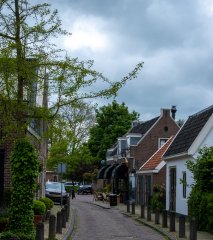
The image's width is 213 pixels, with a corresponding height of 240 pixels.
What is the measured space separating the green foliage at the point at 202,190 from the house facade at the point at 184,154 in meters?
1.40

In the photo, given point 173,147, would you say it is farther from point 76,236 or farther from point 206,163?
point 76,236

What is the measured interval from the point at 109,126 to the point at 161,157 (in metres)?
33.0

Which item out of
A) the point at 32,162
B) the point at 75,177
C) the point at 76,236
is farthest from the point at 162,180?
the point at 75,177

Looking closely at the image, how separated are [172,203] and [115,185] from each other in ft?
78.4

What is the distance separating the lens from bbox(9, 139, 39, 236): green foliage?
1403 centimetres

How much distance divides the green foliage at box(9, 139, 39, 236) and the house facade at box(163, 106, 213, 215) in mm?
10373

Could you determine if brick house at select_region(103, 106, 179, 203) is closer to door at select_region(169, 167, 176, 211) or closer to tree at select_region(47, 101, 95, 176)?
tree at select_region(47, 101, 95, 176)

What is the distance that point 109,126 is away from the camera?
229 feet

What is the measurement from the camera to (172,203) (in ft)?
95.8

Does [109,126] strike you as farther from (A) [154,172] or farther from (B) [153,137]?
(A) [154,172]

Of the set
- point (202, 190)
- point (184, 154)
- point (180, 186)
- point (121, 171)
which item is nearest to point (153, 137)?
point (121, 171)

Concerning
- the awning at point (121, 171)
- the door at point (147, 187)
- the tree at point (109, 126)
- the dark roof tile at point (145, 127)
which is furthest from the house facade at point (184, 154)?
the tree at point (109, 126)

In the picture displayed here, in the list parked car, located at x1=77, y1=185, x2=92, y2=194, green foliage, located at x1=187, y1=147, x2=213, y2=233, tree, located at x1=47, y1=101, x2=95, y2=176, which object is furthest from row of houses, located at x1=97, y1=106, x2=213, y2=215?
parked car, located at x1=77, y1=185, x2=92, y2=194

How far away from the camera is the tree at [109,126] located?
69000mm
